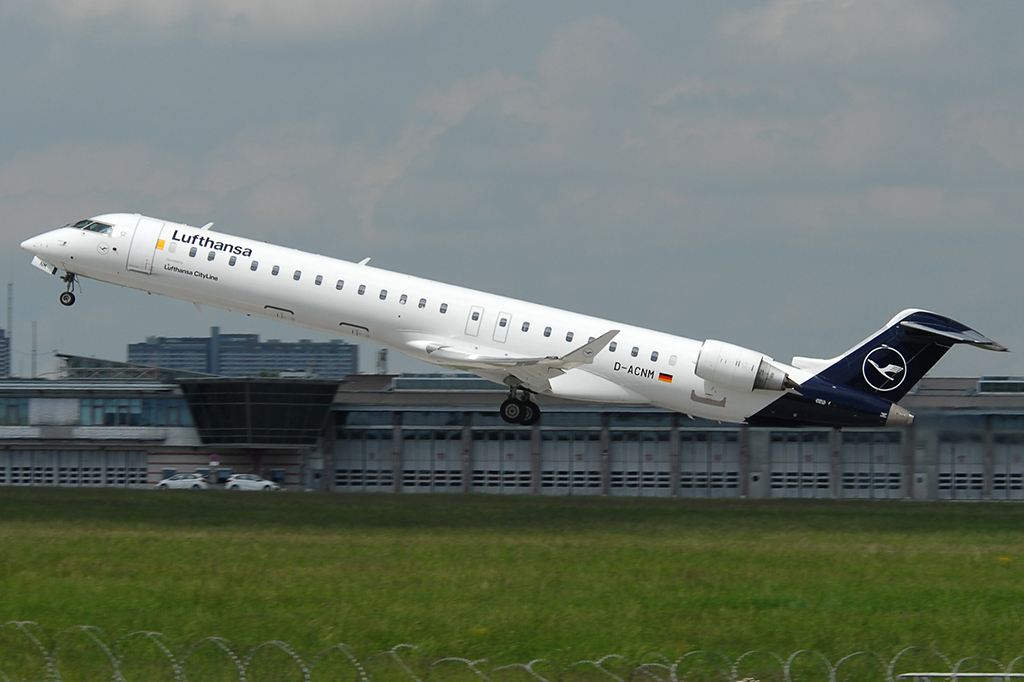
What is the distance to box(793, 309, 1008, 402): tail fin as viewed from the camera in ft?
105

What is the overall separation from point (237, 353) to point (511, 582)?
363 feet

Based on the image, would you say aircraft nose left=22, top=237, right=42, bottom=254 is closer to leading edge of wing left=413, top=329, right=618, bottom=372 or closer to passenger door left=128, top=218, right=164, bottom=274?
passenger door left=128, top=218, right=164, bottom=274

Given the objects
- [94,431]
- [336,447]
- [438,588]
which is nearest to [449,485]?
[336,447]

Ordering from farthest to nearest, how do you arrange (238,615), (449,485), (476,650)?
(449,485) < (238,615) < (476,650)

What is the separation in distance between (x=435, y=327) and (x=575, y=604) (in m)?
14.7

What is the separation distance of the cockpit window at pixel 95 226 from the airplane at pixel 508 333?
0.04 m

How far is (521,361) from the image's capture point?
30.9 metres

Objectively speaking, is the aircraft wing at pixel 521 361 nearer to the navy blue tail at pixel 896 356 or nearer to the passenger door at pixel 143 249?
the navy blue tail at pixel 896 356

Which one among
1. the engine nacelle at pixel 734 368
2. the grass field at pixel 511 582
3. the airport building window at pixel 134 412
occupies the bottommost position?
the grass field at pixel 511 582

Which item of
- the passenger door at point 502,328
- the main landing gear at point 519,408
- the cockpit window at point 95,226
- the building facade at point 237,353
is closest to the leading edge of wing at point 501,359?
the passenger door at point 502,328

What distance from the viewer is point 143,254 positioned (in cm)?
3195

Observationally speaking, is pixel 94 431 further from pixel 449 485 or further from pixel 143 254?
pixel 143 254

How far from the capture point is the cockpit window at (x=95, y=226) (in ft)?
106

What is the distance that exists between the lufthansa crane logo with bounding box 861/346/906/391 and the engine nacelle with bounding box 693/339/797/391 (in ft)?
8.41
